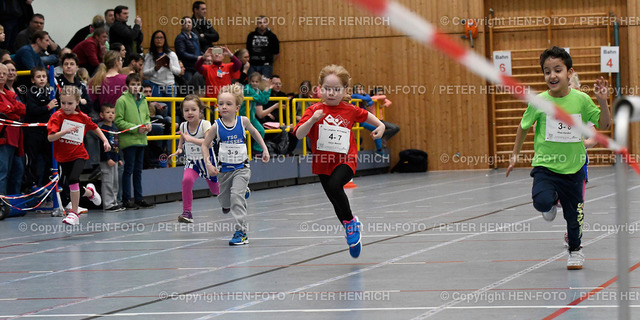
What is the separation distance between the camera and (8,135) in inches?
466

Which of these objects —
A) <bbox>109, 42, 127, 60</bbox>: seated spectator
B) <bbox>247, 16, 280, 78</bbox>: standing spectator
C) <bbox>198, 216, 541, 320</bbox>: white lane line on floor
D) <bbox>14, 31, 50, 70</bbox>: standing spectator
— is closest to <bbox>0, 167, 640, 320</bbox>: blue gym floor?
<bbox>198, 216, 541, 320</bbox>: white lane line on floor

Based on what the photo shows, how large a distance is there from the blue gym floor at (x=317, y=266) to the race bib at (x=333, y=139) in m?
Result: 0.91

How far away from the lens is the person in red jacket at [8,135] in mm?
11609

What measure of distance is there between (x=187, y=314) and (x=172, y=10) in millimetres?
18884

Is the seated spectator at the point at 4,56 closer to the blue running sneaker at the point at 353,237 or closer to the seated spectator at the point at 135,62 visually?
the seated spectator at the point at 135,62

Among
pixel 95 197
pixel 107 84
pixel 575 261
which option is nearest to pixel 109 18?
pixel 107 84

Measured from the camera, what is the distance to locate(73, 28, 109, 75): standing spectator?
14.7 metres

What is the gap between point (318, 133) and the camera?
7.16 meters

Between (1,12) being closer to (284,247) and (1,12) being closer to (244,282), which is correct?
(284,247)

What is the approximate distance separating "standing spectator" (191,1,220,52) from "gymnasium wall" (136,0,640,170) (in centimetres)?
311

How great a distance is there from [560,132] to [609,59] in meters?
15.0

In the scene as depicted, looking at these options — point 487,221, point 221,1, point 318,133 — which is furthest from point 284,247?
point 221,1

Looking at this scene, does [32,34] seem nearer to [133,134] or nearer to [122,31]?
[133,134]

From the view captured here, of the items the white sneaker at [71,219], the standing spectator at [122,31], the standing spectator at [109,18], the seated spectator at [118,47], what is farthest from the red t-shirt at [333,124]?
the standing spectator at [109,18]
